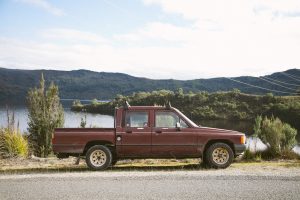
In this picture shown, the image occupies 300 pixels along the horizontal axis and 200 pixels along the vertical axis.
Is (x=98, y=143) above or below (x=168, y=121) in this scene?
below

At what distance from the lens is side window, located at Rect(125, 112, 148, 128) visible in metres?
11.8

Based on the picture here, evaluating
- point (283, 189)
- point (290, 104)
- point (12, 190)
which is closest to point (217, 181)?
point (283, 189)

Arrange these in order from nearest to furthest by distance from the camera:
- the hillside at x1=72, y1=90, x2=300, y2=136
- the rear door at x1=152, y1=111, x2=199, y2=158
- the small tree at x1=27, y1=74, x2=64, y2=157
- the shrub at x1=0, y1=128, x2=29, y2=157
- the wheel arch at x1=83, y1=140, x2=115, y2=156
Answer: the rear door at x1=152, y1=111, x2=199, y2=158, the wheel arch at x1=83, y1=140, x2=115, y2=156, the shrub at x1=0, y1=128, x2=29, y2=157, the small tree at x1=27, y1=74, x2=64, y2=157, the hillside at x1=72, y1=90, x2=300, y2=136

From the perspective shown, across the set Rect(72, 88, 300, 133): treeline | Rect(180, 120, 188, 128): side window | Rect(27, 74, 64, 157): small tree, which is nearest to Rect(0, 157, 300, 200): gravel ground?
Rect(180, 120, 188, 128): side window

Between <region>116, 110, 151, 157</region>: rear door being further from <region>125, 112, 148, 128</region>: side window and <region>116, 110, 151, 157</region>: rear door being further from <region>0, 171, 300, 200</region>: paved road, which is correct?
<region>0, 171, 300, 200</region>: paved road

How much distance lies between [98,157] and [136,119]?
1595mm

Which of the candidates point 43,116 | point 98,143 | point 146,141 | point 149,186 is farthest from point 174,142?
point 43,116

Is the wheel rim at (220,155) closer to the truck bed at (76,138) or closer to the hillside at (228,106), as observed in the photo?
the truck bed at (76,138)

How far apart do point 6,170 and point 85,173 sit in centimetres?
258

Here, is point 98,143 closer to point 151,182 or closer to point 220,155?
point 151,182

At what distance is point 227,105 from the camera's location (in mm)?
102688

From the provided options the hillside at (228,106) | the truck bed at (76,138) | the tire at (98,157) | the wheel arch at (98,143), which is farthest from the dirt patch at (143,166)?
the hillside at (228,106)

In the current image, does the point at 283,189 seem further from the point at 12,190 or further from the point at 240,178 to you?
the point at 12,190

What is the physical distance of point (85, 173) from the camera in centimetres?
1078
